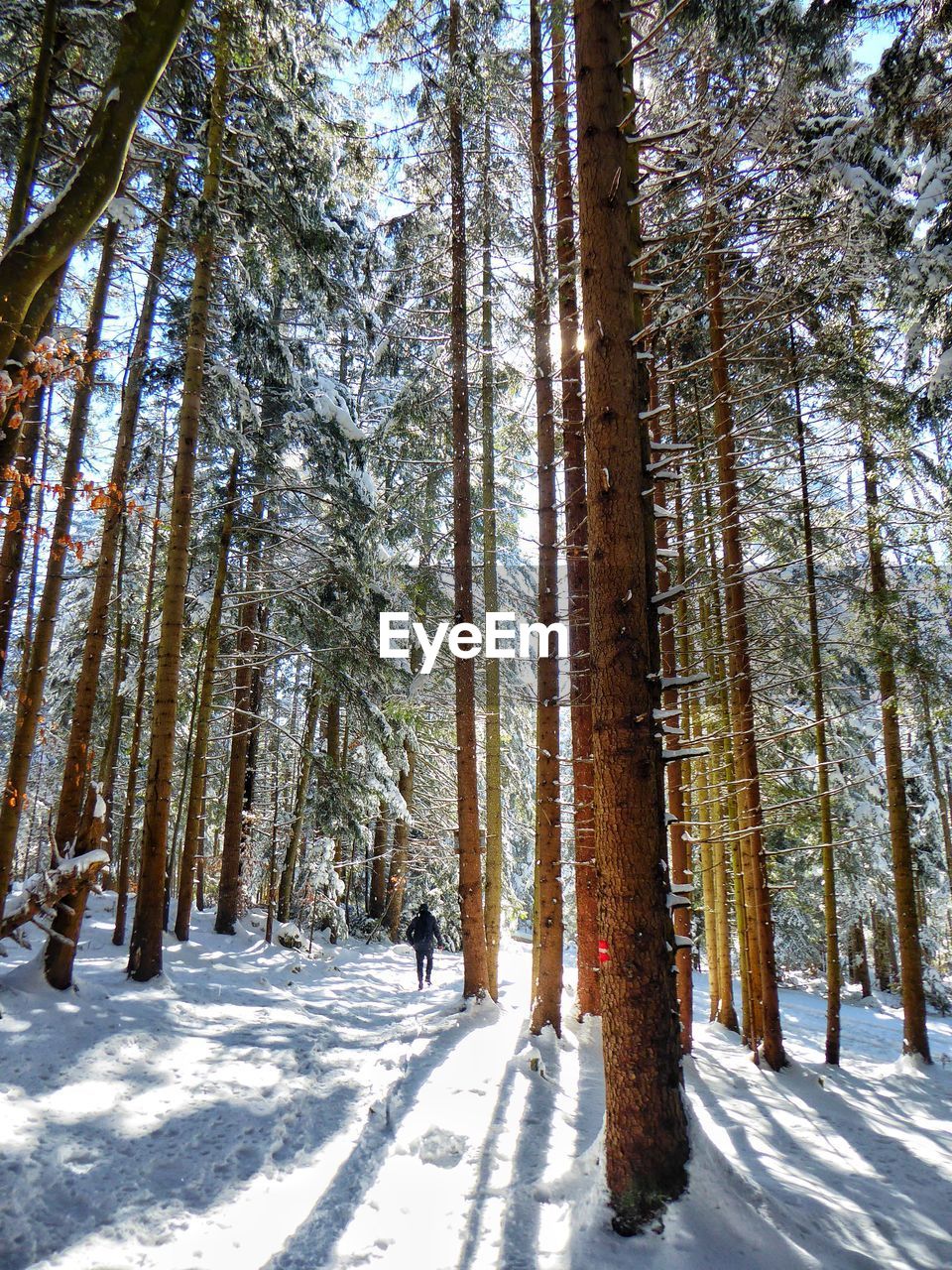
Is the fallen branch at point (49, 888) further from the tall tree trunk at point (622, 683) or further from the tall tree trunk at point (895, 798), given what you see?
the tall tree trunk at point (895, 798)

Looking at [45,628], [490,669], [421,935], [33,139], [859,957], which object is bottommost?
[859,957]

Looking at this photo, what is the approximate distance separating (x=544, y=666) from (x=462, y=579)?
194 centimetres

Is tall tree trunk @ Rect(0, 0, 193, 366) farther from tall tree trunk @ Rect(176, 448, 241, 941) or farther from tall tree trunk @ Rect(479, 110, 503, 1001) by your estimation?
tall tree trunk @ Rect(176, 448, 241, 941)

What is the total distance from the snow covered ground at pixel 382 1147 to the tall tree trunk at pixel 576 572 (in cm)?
126

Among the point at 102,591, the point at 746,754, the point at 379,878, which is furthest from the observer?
the point at 379,878

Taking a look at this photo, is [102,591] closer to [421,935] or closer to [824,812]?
[421,935]

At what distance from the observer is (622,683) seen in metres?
3.94

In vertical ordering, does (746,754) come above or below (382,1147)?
above

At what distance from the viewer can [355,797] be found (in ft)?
41.7

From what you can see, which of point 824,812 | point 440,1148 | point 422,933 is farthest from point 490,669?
point 440,1148

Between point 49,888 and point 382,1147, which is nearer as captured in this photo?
point 382,1147

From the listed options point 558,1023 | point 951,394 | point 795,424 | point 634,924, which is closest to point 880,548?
point 795,424

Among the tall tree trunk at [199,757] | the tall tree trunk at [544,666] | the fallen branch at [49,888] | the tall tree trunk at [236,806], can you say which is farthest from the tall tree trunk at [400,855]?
the fallen branch at [49,888]

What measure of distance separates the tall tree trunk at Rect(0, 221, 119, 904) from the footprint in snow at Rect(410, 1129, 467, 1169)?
412 centimetres
